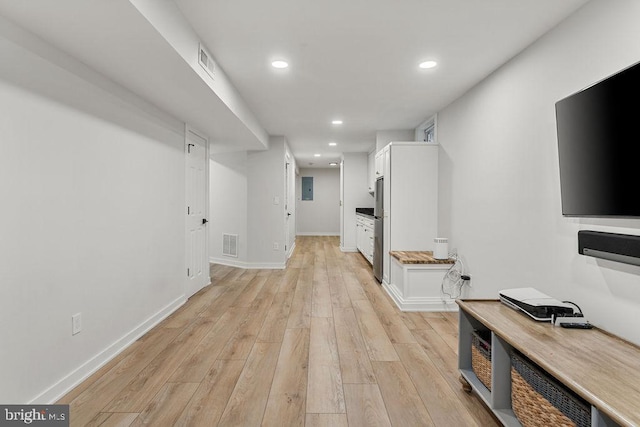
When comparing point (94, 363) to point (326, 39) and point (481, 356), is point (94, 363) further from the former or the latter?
point (326, 39)

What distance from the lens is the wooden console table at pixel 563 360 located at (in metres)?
1.08

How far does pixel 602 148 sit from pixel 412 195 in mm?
2537

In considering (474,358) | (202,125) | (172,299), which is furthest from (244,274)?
(474,358)

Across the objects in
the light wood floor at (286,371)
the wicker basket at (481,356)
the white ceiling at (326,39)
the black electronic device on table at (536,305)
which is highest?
the white ceiling at (326,39)

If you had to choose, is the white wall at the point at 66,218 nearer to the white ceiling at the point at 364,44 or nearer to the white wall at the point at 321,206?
the white ceiling at the point at 364,44

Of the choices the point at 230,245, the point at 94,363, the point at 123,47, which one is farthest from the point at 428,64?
the point at 230,245

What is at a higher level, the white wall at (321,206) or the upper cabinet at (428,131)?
the upper cabinet at (428,131)

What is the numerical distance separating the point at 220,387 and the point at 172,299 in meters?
1.77

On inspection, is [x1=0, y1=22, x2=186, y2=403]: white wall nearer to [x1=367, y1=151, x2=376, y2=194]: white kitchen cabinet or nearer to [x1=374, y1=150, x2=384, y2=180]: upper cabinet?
Answer: [x1=374, y1=150, x2=384, y2=180]: upper cabinet

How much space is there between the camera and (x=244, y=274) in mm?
5324

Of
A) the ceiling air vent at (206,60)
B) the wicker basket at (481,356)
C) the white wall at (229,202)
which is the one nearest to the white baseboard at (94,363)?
the ceiling air vent at (206,60)

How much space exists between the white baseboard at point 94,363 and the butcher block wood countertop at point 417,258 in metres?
2.58

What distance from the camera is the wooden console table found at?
42.5 inches

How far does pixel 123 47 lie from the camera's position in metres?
1.92
